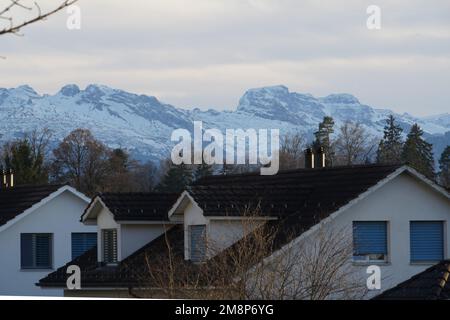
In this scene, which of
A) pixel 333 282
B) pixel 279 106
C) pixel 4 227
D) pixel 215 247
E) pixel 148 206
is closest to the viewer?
pixel 333 282

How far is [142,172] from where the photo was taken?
84750mm

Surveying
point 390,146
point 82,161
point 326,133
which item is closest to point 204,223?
point 326,133

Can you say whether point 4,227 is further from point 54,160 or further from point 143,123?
point 143,123

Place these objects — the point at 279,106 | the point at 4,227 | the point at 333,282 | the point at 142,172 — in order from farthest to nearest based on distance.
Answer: the point at 142,172 → the point at 279,106 → the point at 4,227 → the point at 333,282

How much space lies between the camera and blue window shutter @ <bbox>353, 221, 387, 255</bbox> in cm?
2561

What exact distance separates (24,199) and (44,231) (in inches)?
43.0

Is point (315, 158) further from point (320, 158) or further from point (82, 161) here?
point (82, 161)

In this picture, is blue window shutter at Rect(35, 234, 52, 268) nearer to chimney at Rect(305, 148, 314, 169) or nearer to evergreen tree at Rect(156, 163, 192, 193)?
chimney at Rect(305, 148, 314, 169)

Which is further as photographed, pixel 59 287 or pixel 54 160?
pixel 54 160

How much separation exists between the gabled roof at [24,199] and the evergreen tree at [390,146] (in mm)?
23406

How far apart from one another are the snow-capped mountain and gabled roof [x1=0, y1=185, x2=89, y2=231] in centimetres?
455

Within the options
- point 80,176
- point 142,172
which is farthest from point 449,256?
point 142,172

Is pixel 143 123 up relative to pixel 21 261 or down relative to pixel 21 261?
up
